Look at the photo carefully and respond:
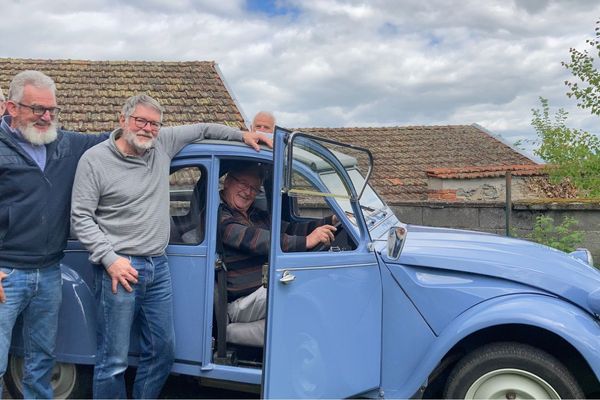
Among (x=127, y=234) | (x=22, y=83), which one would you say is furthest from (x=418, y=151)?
(x=22, y=83)

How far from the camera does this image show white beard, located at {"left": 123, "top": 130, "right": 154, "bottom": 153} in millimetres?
3186

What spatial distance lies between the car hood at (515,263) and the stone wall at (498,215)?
3297 millimetres

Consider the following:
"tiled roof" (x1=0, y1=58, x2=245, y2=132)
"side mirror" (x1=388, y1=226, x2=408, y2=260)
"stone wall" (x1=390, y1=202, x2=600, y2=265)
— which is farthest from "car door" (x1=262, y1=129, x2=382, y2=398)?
"tiled roof" (x1=0, y1=58, x2=245, y2=132)

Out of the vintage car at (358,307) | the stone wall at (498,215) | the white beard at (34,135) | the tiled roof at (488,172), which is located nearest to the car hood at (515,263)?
the vintage car at (358,307)

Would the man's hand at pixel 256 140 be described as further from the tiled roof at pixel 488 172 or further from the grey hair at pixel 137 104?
the tiled roof at pixel 488 172

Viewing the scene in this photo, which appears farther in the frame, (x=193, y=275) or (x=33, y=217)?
(x=193, y=275)

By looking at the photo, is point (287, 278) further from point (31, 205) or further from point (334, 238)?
point (31, 205)

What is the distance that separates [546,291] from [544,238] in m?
3.65

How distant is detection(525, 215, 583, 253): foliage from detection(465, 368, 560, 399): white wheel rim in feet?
11.2

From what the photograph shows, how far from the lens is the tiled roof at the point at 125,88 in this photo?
10219 millimetres

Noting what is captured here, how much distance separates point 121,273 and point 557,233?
17.5 feet

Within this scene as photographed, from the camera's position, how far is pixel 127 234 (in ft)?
10.4

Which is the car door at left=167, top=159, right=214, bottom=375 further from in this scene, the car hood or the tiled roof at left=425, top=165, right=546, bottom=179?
the tiled roof at left=425, top=165, right=546, bottom=179

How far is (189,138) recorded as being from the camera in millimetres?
3492
